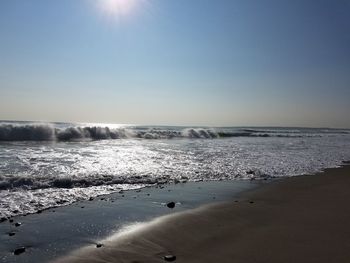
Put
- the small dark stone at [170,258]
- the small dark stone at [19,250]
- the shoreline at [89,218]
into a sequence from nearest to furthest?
the small dark stone at [170,258] < the small dark stone at [19,250] < the shoreline at [89,218]

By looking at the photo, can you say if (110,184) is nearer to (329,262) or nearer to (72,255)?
(72,255)

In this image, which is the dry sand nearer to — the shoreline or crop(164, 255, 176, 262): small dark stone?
crop(164, 255, 176, 262): small dark stone

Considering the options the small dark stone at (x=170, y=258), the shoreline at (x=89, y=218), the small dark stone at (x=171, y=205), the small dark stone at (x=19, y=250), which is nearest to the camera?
the small dark stone at (x=170, y=258)

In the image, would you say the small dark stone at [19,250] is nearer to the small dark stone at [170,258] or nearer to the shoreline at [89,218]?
the shoreline at [89,218]

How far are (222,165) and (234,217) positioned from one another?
791 centimetres

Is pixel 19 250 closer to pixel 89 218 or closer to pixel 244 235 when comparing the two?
pixel 89 218

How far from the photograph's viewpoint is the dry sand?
499 cm

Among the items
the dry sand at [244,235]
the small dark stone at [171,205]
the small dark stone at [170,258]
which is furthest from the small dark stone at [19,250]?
the small dark stone at [171,205]

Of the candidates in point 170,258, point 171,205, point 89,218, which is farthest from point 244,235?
point 89,218

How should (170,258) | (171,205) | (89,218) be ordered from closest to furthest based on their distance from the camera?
(170,258) → (89,218) → (171,205)

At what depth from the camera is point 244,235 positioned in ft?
19.6

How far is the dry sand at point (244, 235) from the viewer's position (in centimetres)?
499

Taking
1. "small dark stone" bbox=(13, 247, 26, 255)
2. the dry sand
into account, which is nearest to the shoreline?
"small dark stone" bbox=(13, 247, 26, 255)

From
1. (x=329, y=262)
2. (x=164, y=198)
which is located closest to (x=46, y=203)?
(x=164, y=198)
